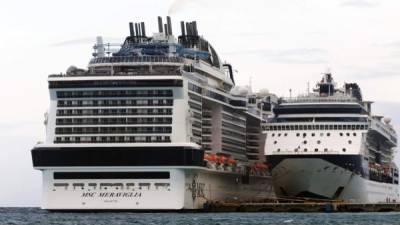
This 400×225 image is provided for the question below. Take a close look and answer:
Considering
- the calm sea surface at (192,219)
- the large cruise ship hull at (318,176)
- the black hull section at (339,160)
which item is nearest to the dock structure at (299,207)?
the large cruise ship hull at (318,176)

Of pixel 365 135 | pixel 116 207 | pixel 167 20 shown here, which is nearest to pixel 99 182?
pixel 116 207

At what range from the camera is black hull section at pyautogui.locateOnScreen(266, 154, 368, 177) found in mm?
127694

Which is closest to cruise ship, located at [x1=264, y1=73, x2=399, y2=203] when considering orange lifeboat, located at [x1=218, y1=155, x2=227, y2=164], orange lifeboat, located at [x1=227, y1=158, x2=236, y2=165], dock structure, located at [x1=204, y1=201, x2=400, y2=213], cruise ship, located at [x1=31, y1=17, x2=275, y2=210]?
dock structure, located at [x1=204, y1=201, x2=400, y2=213]

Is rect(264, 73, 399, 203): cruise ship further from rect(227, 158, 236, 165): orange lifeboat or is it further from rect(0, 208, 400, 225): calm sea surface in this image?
rect(0, 208, 400, 225): calm sea surface

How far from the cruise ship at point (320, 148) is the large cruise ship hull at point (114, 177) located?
20.3 m

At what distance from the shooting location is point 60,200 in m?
111

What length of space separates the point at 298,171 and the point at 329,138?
5.13 metres

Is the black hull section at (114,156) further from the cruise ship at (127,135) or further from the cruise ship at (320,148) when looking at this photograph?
the cruise ship at (320,148)

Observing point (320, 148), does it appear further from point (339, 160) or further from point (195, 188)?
point (195, 188)

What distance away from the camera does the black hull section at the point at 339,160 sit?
419ft

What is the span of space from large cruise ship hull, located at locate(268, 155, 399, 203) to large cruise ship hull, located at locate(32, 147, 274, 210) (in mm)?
19846

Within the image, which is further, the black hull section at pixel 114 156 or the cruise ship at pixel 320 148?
the cruise ship at pixel 320 148

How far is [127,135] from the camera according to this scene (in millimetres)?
112312

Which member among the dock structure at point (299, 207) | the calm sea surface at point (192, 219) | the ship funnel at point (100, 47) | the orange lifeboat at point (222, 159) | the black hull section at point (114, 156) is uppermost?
the ship funnel at point (100, 47)
